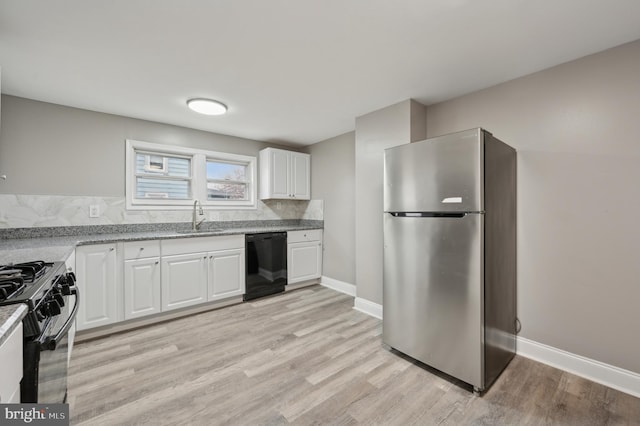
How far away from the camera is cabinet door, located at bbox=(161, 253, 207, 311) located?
2.85 metres

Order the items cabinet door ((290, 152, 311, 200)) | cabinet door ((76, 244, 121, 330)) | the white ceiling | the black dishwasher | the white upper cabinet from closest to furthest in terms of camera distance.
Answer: the white ceiling → cabinet door ((76, 244, 121, 330)) → the black dishwasher → the white upper cabinet → cabinet door ((290, 152, 311, 200))

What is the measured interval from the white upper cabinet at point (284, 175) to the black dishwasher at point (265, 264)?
73 cm

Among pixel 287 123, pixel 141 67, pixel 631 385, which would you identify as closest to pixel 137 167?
pixel 141 67

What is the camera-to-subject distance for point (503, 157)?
2.02m

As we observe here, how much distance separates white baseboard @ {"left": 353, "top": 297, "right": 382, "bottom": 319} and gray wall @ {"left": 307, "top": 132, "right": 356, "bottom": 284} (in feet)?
1.89

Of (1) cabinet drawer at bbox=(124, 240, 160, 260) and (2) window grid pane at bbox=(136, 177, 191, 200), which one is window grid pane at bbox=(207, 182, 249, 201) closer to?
(2) window grid pane at bbox=(136, 177, 191, 200)

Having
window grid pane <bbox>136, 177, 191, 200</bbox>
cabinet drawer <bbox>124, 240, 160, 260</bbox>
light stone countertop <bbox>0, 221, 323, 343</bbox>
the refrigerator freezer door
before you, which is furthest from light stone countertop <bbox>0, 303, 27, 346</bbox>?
window grid pane <bbox>136, 177, 191, 200</bbox>

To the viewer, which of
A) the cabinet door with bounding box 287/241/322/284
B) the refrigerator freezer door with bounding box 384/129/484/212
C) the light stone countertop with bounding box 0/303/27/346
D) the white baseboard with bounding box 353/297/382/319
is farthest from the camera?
the cabinet door with bounding box 287/241/322/284

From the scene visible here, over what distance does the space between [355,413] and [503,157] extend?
6.62 ft

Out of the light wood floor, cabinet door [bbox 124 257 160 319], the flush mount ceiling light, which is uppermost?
the flush mount ceiling light

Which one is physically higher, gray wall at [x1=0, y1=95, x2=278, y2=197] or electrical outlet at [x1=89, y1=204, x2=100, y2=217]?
gray wall at [x1=0, y1=95, x2=278, y2=197]

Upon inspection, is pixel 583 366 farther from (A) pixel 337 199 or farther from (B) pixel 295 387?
(A) pixel 337 199

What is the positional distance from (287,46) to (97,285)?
2.63 metres

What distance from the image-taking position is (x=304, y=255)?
13.3 ft
